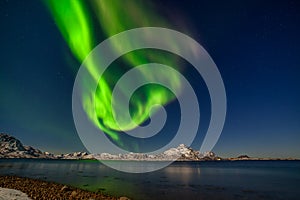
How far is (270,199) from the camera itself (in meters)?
32.2

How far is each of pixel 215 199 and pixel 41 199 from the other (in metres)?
21.4

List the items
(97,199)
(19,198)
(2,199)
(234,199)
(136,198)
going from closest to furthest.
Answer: (2,199), (19,198), (97,199), (136,198), (234,199)

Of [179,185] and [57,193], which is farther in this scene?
[179,185]

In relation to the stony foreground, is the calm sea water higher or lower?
lower

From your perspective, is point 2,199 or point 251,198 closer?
point 2,199

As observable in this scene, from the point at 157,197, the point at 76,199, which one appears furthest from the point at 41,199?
the point at 157,197

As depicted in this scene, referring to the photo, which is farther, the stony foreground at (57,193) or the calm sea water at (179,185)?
the calm sea water at (179,185)

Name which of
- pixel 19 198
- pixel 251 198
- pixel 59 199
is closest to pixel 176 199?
pixel 251 198

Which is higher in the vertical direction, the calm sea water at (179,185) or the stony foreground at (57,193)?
the stony foreground at (57,193)

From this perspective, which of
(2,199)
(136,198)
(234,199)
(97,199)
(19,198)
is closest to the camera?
(2,199)

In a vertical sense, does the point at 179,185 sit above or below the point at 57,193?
below

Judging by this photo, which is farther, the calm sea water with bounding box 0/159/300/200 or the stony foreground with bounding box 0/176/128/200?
the calm sea water with bounding box 0/159/300/200

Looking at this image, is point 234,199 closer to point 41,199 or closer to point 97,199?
point 97,199

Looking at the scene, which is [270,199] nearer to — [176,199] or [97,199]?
[176,199]
